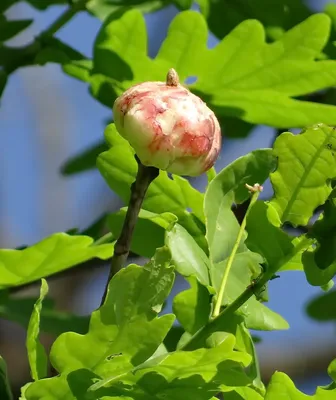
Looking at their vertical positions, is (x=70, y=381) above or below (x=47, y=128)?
above

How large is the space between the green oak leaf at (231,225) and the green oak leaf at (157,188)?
0.04m

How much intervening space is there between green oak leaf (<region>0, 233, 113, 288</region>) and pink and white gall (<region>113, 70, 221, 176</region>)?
0.09 meters

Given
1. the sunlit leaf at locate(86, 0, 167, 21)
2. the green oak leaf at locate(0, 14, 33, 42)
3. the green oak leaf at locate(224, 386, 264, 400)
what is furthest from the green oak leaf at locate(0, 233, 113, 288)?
the green oak leaf at locate(0, 14, 33, 42)

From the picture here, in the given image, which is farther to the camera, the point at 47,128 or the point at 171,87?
the point at 47,128

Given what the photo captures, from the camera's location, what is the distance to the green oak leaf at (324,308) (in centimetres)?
152

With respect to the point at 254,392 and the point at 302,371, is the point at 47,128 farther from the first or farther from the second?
the point at 254,392

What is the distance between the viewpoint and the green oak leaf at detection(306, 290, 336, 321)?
4.98 feet

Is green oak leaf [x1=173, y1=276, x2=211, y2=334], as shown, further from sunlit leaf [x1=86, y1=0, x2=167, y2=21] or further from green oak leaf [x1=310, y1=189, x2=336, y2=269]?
sunlit leaf [x1=86, y1=0, x2=167, y2=21]

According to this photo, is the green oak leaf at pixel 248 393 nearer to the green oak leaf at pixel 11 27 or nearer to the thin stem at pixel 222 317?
the thin stem at pixel 222 317

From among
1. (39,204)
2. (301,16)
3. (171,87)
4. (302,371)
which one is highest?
(171,87)

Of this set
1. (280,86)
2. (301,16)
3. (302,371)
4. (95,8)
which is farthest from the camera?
(302,371)

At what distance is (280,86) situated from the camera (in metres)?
1.11

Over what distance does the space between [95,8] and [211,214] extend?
0.55 meters

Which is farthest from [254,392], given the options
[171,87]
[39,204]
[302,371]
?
[39,204]
